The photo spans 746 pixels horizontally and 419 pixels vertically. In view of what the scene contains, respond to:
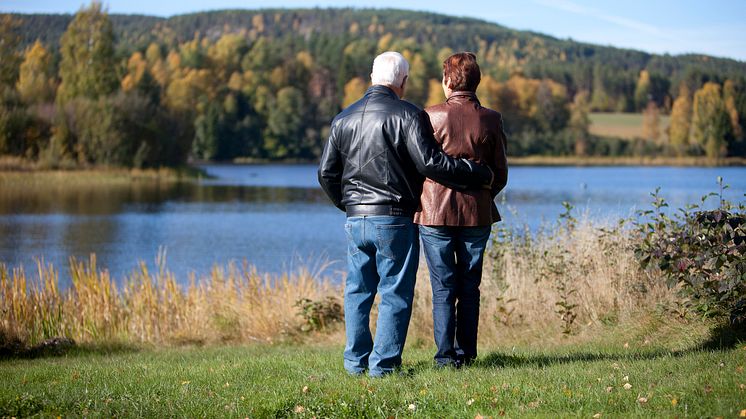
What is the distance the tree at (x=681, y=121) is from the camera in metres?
75.4

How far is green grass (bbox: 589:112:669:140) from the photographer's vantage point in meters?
89.0

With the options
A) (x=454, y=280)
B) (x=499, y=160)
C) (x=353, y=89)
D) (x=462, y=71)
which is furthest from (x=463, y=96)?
(x=353, y=89)

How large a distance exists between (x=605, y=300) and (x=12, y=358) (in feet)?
20.4

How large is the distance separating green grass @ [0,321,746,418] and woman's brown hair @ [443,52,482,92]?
194 centimetres

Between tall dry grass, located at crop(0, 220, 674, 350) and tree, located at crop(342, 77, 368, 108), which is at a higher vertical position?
tree, located at crop(342, 77, 368, 108)

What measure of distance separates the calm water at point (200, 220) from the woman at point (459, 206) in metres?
→ 4.86

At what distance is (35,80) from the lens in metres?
57.8

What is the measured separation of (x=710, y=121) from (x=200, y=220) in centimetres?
4109

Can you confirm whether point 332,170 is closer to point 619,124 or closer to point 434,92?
point 434,92

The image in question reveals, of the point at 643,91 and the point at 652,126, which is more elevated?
the point at 643,91

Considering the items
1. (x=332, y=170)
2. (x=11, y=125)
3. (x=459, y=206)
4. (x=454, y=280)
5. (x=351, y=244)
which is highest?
(x=332, y=170)

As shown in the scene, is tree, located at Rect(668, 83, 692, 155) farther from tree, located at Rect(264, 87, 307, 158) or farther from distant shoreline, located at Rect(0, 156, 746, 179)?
tree, located at Rect(264, 87, 307, 158)

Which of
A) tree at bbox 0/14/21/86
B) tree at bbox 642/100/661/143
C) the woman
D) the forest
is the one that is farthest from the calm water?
tree at bbox 642/100/661/143

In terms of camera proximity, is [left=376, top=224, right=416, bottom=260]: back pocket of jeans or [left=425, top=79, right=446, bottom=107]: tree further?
[left=425, top=79, right=446, bottom=107]: tree
